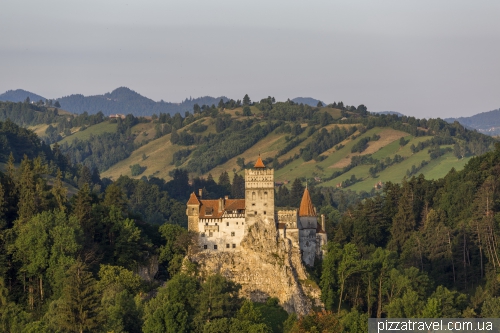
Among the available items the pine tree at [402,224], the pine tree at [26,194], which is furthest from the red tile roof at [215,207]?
the pine tree at [402,224]

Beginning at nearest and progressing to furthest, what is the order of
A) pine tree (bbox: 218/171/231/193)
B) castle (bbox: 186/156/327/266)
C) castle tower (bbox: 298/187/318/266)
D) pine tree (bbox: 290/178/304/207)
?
1. castle (bbox: 186/156/327/266)
2. castle tower (bbox: 298/187/318/266)
3. pine tree (bbox: 290/178/304/207)
4. pine tree (bbox: 218/171/231/193)

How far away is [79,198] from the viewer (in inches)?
A: 3565

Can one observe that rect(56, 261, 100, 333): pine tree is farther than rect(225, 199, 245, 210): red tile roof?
No

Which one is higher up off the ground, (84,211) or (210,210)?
(84,211)

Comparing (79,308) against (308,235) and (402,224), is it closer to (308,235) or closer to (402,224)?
(308,235)

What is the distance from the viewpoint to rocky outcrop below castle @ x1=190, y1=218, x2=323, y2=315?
282ft

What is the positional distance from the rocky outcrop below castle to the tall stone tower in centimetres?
64

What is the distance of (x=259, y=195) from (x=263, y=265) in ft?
19.9

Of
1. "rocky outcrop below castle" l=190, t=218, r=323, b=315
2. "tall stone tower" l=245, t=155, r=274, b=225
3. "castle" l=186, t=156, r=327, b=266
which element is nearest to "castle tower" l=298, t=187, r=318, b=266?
"castle" l=186, t=156, r=327, b=266

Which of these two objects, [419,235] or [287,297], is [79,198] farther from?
[419,235]

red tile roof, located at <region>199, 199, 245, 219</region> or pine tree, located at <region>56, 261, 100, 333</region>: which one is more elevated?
red tile roof, located at <region>199, 199, 245, 219</region>

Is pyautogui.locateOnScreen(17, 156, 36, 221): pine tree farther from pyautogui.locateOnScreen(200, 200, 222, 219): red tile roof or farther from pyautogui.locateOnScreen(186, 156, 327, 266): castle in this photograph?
Result: pyautogui.locateOnScreen(200, 200, 222, 219): red tile roof

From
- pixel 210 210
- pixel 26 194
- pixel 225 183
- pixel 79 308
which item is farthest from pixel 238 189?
pixel 79 308

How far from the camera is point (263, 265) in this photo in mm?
86438
